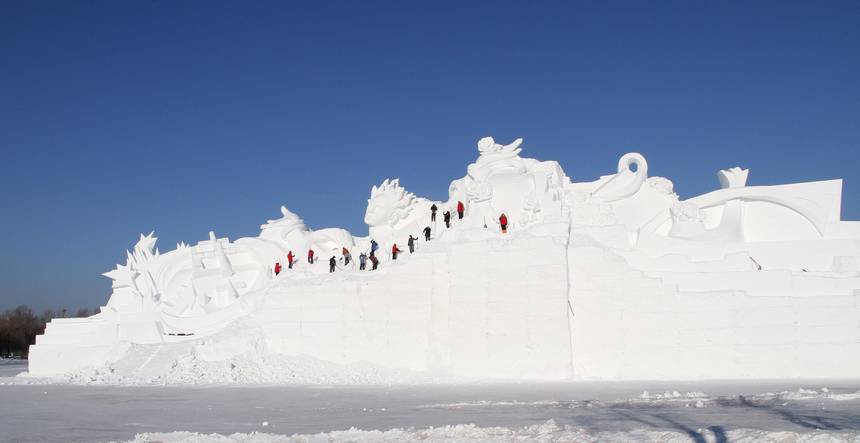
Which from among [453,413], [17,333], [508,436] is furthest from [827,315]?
[17,333]

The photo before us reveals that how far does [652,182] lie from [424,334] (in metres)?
10.9

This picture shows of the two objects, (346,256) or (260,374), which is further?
(346,256)

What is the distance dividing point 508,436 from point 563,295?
13006 millimetres

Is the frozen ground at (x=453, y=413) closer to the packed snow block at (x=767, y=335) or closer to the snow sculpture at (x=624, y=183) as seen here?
the packed snow block at (x=767, y=335)

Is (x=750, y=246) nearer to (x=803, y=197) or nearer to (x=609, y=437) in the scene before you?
(x=803, y=197)

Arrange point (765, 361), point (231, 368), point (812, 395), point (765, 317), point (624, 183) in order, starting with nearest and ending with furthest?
point (812, 395), point (765, 361), point (765, 317), point (231, 368), point (624, 183)

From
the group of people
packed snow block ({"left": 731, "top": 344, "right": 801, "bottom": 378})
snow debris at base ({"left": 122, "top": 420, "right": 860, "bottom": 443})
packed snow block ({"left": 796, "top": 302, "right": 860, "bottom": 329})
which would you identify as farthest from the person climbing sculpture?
snow debris at base ({"left": 122, "top": 420, "right": 860, "bottom": 443})

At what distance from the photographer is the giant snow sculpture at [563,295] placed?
70.3 ft

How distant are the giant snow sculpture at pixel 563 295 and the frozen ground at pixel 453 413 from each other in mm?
2647

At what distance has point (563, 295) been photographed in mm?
22578

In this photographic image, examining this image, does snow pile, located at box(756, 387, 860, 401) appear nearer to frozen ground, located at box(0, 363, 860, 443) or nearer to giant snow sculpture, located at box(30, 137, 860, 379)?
frozen ground, located at box(0, 363, 860, 443)

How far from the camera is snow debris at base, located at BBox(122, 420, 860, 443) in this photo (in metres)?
8.80

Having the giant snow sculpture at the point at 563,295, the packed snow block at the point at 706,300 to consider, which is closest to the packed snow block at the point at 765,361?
the giant snow sculpture at the point at 563,295

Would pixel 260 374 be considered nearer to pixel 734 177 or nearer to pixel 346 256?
pixel 346 256
